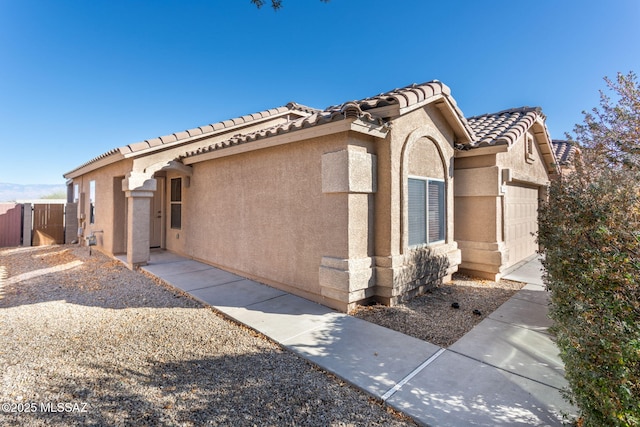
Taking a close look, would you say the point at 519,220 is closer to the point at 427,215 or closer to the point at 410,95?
the point at 427,215

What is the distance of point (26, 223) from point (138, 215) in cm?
1048

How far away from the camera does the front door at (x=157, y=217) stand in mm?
11820

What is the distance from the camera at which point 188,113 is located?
790 inches

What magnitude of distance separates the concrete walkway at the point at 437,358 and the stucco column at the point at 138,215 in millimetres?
3548

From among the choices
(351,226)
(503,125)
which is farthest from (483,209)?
(351,226)

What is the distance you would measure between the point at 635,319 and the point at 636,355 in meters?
0.54

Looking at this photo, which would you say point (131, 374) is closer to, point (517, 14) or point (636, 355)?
point (636, 355)

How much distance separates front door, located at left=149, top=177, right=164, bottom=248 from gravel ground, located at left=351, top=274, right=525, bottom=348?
968 centimetres

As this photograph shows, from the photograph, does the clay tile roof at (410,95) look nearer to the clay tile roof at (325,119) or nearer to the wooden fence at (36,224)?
the clay tile roof at (325,119)

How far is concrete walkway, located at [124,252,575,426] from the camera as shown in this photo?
115 inches

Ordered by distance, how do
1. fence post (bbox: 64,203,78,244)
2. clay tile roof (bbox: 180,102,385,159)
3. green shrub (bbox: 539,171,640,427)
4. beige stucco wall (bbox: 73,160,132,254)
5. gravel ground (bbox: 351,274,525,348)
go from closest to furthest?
green shrub (bbox: 539,171,640,427), gravel ground (bbox: 351,274,525,348), clay tile roof (bbox: 180,102,385,159), beige stucco wall (bbox: 73,160,132,254), fence post (bbox: 64,203,78,244)

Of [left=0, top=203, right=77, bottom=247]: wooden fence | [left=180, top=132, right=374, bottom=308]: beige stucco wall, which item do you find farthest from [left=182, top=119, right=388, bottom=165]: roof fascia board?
[left=0, top=203, right=77, bottom=247]: wooden fence

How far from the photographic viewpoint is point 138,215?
29.1 feet

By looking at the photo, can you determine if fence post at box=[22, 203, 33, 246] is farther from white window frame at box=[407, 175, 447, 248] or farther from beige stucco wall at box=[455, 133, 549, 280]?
beige stucco wall at box=[455, 133, 549, 280]
